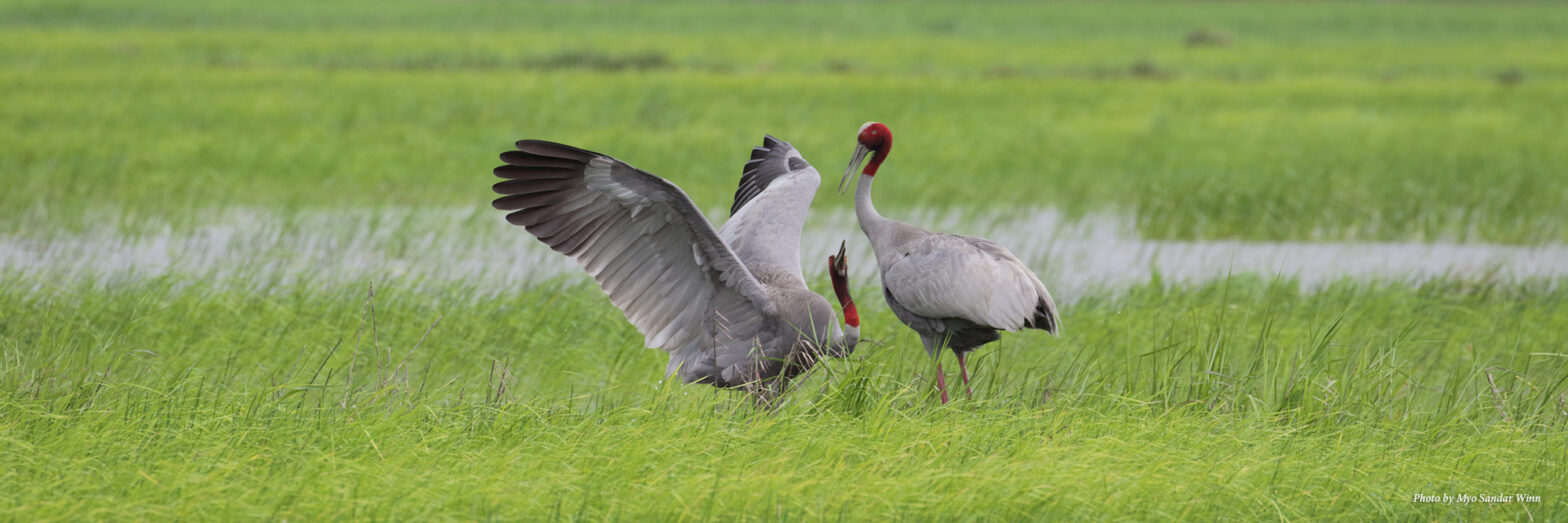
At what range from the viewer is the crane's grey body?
426 centimetres

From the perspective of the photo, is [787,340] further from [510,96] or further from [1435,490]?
[510,96]

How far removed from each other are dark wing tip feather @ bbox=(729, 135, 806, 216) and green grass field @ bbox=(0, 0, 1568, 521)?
2.39ft

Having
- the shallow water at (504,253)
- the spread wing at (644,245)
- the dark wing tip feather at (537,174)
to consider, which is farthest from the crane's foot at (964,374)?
the shallow water at (504,253)

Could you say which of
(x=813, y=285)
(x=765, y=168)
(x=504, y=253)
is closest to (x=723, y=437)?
(x=765, y=168)

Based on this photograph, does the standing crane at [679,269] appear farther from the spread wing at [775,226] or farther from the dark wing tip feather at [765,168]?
the dark wing tip feather at [765,168]

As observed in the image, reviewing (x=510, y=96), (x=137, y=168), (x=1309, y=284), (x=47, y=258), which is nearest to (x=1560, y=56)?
(x=510, y=96)

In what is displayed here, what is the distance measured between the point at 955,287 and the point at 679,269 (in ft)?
2.69

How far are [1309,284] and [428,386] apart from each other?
4965 millimetres

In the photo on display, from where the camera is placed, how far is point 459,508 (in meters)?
3.13

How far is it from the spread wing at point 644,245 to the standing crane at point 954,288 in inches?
18.7

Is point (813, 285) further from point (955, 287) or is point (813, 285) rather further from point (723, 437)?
point (723, 437)

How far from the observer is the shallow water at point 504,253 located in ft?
23.9

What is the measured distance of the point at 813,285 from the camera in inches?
266

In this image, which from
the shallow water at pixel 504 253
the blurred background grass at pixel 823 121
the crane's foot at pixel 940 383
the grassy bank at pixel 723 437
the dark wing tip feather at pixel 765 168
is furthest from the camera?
the blurred background grass at pixel 823 121
